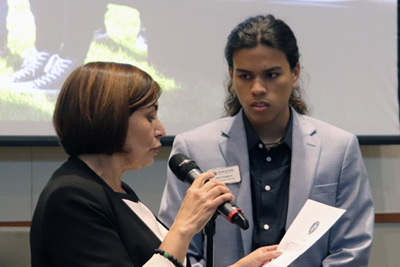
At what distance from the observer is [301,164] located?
2139mm

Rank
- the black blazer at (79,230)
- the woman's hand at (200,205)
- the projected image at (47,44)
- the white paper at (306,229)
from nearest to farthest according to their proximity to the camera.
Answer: the black blazer at (79,230) → the woman's hand at (200,205) → the white paper at (306,229) → the projected image at (47,44)

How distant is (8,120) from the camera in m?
2.90

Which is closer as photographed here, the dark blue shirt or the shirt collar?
the dark blue shirt

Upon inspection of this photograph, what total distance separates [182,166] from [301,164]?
617mm

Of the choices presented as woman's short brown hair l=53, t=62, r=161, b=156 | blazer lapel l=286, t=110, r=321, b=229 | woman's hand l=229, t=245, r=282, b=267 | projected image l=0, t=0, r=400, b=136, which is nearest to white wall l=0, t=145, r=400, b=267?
projected image l=0, t=0, r=400, b=136

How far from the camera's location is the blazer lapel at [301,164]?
6.83ft

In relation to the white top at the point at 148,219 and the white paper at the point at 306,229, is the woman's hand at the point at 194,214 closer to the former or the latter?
the white top at the point at 148,219

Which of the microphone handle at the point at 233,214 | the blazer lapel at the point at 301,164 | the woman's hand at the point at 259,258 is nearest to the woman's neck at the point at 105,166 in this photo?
the microphone handle at the point at 233,214

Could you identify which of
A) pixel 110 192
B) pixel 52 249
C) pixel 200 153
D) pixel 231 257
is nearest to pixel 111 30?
pixel 200 153

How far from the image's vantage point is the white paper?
169 cm

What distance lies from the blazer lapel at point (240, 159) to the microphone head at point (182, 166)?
441mm

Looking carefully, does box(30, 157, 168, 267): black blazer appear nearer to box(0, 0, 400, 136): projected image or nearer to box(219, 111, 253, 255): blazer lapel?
box(219, 111, 253, 255): blazer lapel

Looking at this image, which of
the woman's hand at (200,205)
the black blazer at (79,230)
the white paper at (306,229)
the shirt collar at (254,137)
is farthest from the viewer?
the shirt collar at (254,137)

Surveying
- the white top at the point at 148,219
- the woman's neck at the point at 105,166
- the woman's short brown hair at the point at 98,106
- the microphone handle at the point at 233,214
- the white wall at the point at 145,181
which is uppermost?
the woman's short brown hair at the point at 98,106
